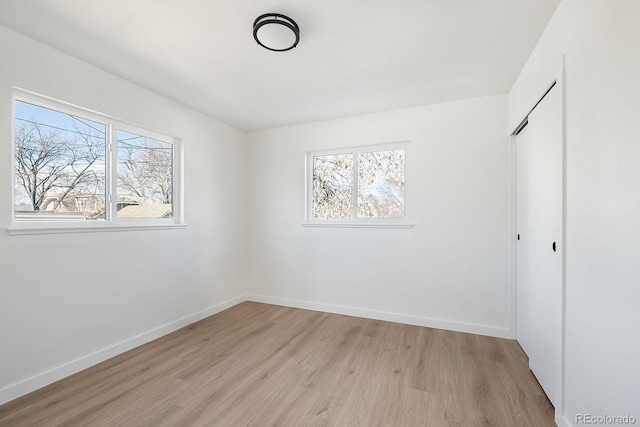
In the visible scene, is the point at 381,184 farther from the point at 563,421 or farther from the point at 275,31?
the point at 563,421

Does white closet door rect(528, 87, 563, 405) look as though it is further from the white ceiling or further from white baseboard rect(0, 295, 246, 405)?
white baseboard rect(0, 295, 246, 405)

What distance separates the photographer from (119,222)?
266cm

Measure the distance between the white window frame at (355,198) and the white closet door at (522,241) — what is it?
41.9 inches

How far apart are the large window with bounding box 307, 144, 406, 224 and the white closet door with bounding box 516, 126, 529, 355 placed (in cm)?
117

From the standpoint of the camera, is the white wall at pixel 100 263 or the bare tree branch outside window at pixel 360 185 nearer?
the white wall at pixel 100 263

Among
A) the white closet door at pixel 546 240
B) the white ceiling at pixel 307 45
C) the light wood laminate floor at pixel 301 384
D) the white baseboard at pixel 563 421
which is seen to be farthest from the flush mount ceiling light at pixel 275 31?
the white baseboard at pixel 563 421

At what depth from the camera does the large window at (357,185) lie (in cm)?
344

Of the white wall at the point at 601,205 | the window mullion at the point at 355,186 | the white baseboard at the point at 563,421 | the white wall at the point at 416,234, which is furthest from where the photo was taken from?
the window mullion at the point at 355,186

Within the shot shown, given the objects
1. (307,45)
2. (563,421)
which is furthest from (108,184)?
(563,421)

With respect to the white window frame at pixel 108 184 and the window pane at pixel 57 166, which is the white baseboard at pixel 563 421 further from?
the window pane at pixel 57 166

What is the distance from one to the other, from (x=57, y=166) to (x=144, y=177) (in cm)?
73

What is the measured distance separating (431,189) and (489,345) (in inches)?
67.3

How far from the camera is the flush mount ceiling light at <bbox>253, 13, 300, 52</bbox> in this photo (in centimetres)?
179

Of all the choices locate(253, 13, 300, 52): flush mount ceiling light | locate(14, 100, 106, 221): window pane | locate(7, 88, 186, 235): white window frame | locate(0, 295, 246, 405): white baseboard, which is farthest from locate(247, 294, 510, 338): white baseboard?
locate(253, 13, 300, 52): flush mount ceiling light
